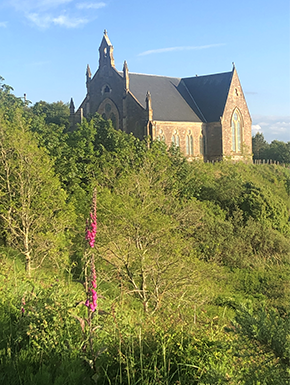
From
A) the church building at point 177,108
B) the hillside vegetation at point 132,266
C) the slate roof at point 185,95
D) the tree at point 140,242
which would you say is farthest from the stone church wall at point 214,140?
the tree at point 140,242

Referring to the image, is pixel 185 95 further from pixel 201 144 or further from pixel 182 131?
pixel 182 131

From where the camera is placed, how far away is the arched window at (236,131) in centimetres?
4588

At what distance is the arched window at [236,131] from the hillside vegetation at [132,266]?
3884 millimetres

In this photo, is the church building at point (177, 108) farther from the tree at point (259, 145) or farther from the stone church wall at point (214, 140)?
the tree at point (259, 145)

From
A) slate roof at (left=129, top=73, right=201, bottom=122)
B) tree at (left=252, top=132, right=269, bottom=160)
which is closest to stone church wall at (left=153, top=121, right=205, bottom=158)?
slate roof at (left=129, top=73, right=201, bottom=122)

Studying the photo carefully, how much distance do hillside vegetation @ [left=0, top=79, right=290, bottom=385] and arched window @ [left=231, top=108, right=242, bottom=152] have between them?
3884 mm

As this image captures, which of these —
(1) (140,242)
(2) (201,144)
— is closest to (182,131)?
(2) (201,144)

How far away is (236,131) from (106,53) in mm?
17378

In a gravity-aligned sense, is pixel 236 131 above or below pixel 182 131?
above

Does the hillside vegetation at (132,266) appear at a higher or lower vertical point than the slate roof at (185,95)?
lower

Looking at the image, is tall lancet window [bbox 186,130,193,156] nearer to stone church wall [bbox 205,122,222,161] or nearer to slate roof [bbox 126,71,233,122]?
slate roof [bbox 126,71,233,122]

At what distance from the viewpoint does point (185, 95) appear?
46.2 metres

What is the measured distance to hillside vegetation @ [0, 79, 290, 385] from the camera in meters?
3.76

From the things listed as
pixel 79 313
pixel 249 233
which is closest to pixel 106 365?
pixel 79 313
